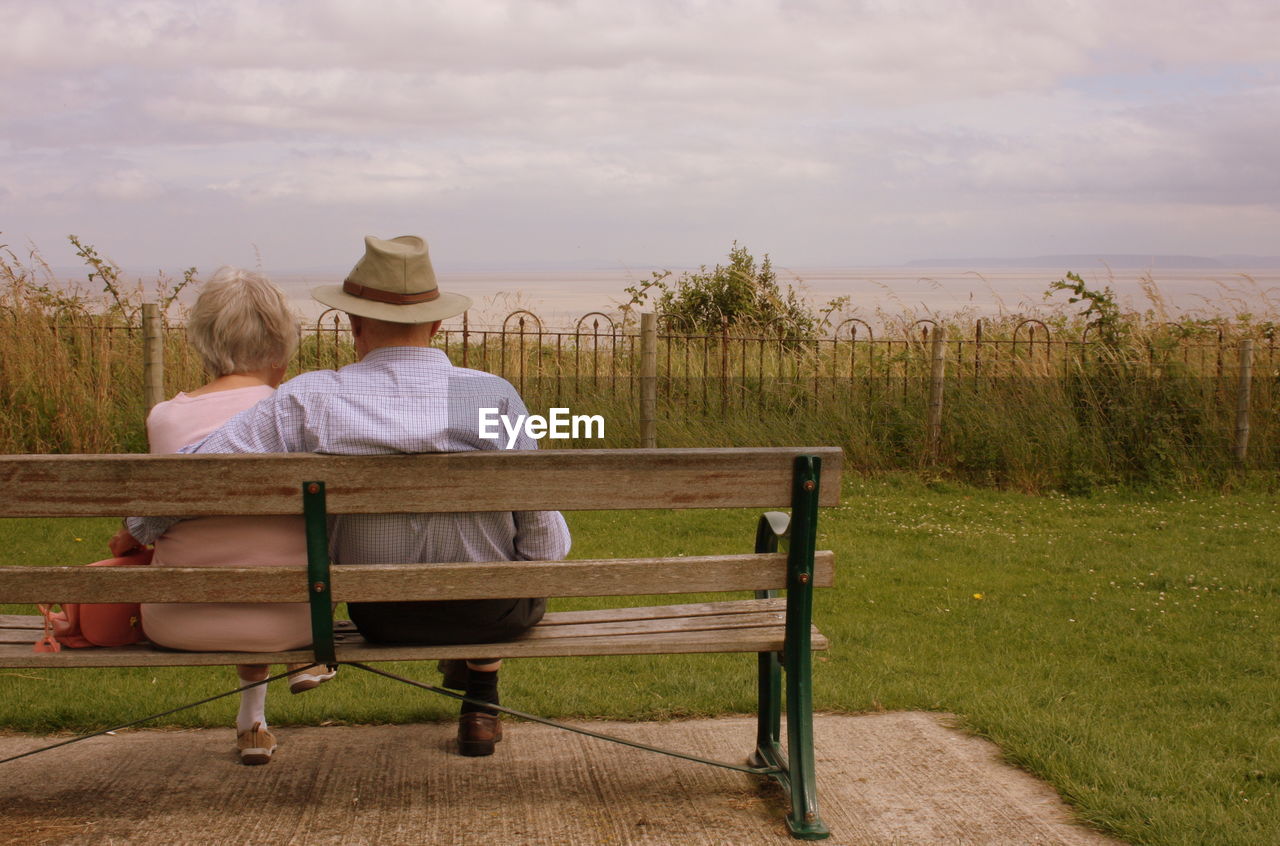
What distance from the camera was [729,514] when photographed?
8.81 m

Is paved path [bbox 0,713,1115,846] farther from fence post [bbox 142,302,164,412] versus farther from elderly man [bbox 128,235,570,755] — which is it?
fence post [bbox 142,302,164,412]

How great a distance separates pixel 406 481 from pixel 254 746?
131cm

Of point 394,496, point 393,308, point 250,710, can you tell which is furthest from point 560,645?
point 250,710

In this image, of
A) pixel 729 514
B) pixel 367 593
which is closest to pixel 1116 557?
pixel 729 514

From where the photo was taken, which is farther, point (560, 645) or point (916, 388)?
point (916, 388)

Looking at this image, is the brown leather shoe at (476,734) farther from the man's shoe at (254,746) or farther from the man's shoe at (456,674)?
the man's shoe at (254,746)

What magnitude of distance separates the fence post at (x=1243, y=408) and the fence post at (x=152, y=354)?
9315 millimetres

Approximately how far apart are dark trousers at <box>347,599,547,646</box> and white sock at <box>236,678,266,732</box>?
69cm

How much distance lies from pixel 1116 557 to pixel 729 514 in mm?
2617

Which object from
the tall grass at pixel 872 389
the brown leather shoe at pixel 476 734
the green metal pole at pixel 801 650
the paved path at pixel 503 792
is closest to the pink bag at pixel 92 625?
the paved path at pixel 503 792

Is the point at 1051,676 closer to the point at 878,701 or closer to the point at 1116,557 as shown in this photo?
the point at 878,701

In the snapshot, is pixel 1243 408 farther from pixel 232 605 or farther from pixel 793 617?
pixel 232 605

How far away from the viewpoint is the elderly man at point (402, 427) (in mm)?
3137

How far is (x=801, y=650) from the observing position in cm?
337
